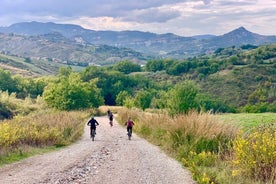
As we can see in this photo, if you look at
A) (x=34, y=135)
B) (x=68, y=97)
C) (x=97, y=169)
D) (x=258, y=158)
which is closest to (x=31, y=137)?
(x=34, y=135)

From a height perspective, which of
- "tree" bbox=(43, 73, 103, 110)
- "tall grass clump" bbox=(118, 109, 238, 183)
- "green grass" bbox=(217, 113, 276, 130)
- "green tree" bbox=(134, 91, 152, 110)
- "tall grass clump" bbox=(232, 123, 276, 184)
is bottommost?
"green tree" bbox=(134, 91, 152, 110)

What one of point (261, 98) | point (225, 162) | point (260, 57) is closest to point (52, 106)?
point (225, 162)

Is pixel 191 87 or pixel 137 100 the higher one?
pixel 191 87

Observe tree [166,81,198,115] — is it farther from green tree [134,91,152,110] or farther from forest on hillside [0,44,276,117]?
green tree [134,91,152,110]

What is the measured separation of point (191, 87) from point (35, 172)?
3530 centimetres

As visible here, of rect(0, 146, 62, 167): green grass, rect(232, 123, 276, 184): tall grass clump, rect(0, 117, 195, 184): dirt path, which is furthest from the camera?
rect(0, 146, 62, 167): green grass

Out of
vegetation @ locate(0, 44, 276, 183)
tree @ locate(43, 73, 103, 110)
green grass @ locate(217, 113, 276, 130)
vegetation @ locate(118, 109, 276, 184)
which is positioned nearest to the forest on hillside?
tree @ locate(43, 73, 103, 110)

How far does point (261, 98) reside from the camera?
125812mm

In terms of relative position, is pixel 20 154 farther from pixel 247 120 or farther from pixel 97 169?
pixel 247 120

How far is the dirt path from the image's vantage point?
12.4 meters

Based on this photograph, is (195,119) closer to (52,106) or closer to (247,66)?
(52,106)

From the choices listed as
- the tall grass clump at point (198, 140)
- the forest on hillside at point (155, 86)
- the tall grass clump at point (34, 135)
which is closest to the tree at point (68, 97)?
the forest on hillside at point (155, 86)

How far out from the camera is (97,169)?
14469 millimetres

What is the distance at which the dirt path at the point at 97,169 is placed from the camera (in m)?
12.4
